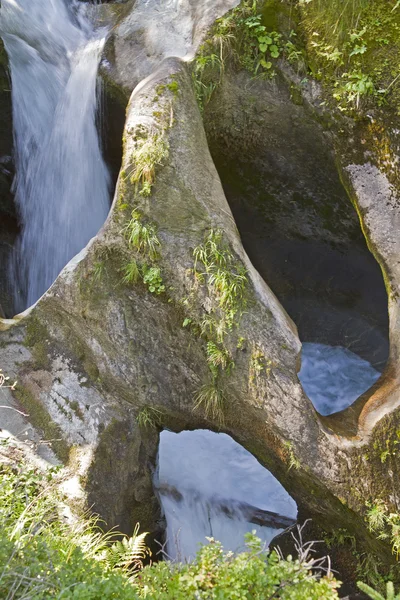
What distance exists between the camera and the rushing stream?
7145 mm

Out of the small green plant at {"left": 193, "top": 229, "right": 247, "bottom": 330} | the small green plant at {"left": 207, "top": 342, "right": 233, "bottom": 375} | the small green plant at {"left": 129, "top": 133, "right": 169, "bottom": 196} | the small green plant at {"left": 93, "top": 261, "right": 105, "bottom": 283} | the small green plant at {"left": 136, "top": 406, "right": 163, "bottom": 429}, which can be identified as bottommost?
the small green plant at {"left": 136, "top": 406, "right": 163, "bottom": 429}

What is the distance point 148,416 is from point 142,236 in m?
2.11

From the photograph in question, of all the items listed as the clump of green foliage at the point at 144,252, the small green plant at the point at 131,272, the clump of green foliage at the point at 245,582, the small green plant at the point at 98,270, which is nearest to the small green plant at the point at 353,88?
the clump of green foliage at the point at 144,252

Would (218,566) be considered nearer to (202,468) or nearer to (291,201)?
(202,468)

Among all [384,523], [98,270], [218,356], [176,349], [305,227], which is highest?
[305,227]

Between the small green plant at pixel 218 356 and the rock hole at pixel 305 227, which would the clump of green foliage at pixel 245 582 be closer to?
the small green plant at pixel 218 356

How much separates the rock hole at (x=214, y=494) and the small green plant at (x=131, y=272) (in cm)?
270

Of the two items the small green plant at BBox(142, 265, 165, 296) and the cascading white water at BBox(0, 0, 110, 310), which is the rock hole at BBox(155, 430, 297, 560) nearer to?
the small green plant at BBox(142, 265, 165, 296)

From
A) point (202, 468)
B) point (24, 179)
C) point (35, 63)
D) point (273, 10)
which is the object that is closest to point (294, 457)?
point (202, 468)

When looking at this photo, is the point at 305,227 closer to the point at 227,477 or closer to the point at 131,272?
the point at 131,272

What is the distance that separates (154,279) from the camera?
18.6 ft

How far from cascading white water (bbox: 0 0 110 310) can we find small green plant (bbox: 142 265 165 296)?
9.74 feet

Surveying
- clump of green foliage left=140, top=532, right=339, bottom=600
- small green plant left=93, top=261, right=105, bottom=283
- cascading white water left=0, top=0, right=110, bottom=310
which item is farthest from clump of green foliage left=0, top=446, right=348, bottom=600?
cascading white water left=0, top=0, right=110, bottom=310

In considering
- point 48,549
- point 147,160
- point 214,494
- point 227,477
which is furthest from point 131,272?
point 227,477
